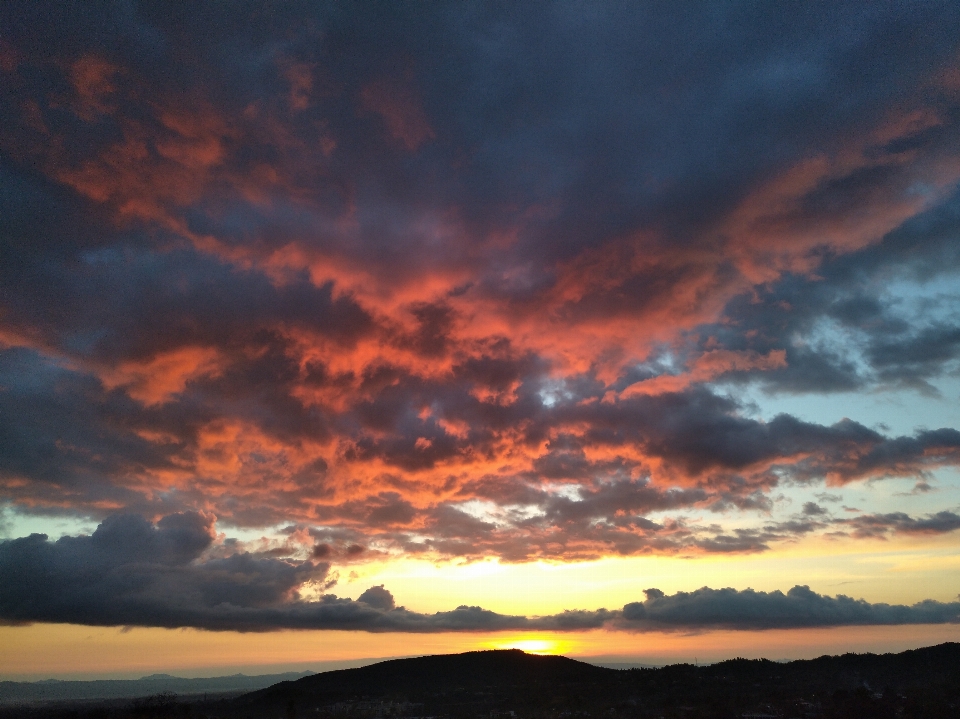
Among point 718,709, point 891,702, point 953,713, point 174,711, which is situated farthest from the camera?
point 174,711

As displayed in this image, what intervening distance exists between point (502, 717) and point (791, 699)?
270 ft

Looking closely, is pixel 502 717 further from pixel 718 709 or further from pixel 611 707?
pixel 718 709

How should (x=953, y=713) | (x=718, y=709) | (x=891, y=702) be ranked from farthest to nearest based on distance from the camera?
1. (x=718, y=709)
2. (x=891, y=702)
3. (x=953, y=713)

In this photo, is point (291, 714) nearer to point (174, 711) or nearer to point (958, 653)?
point (174, 711)

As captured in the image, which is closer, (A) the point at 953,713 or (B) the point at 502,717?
(A) the point at 953,713

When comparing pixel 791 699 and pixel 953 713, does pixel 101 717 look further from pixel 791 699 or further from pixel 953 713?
pixel 953 713

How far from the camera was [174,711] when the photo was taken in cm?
18700

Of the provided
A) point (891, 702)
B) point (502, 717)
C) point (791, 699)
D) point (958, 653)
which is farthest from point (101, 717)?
point (958, 653)

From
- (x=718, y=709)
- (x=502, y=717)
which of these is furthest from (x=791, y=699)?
(x=502, y=717)

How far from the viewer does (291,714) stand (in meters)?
196

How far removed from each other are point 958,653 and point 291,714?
683 feet

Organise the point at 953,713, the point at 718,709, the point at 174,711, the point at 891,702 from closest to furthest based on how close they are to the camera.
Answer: the point at 953,713 < the point at 891,702 < the point at 718,709 < the point at 174,711

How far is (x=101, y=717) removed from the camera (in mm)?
176500

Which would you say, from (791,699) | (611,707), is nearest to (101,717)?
(611,707)
